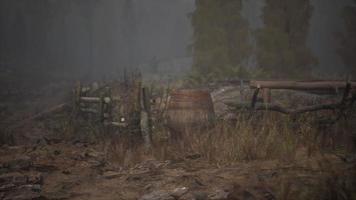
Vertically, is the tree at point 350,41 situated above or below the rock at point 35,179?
above

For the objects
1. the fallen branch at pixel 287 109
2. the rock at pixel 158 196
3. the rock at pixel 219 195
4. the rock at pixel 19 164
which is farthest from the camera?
the fallen branch at pixel 287 109

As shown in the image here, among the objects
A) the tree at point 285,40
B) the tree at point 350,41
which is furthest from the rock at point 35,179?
the tree at point 350,41

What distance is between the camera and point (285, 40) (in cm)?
2072

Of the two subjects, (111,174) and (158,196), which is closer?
(158,196)

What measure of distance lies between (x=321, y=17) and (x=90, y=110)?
40.8 meters

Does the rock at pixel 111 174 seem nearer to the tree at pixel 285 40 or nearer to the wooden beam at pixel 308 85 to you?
the wooden beam at pixel 308 85

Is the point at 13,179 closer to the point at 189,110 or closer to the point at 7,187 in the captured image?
the point at 7,187

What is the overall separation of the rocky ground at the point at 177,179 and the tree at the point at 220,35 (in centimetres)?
1732

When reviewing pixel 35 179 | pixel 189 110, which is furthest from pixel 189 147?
pixel 35 179

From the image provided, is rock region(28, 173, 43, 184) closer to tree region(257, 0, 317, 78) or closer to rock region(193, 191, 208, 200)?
rock region(193, 191, 208, 200)

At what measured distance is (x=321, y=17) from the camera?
145 ft

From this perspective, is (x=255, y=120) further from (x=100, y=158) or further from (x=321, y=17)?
(x=321, y=17)

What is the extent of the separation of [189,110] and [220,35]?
16576 millimetres

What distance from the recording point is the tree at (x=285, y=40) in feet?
67.9
